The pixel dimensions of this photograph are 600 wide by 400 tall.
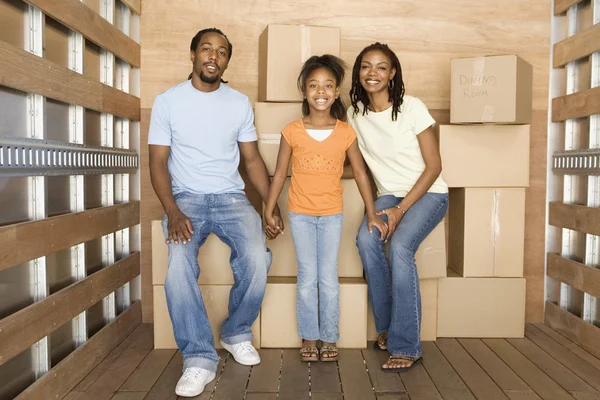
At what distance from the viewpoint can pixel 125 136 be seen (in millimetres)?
2654

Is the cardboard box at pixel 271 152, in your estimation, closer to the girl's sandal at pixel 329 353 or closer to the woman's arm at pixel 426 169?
the woman's arm at pixel 426 169

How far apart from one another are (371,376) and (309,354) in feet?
0.90

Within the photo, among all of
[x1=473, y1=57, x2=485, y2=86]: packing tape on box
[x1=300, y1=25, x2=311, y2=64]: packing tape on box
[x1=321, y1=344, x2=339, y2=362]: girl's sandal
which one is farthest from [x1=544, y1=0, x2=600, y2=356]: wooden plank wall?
[x1=300, y1=25, x2=311, y2=64]: packing tape on box

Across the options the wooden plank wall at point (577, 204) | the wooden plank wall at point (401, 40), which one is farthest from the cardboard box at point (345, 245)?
the wooden plank wall at point (577, 204)

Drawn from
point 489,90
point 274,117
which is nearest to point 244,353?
point 274,117

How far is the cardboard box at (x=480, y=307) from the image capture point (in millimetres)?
2572

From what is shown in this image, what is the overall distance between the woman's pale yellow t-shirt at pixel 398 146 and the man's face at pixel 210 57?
616mm

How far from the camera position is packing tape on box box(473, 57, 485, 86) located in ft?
7.96

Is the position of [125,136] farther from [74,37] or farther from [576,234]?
[576,234]

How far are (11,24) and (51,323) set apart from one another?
85 cm

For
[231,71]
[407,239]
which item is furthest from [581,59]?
[231,71]

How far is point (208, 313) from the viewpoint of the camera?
241 cm

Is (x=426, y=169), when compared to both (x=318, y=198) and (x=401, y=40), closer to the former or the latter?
(x=318, y=198)

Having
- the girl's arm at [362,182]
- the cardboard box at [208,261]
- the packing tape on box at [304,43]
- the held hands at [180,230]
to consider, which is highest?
the packing tape on box at [304,43]
